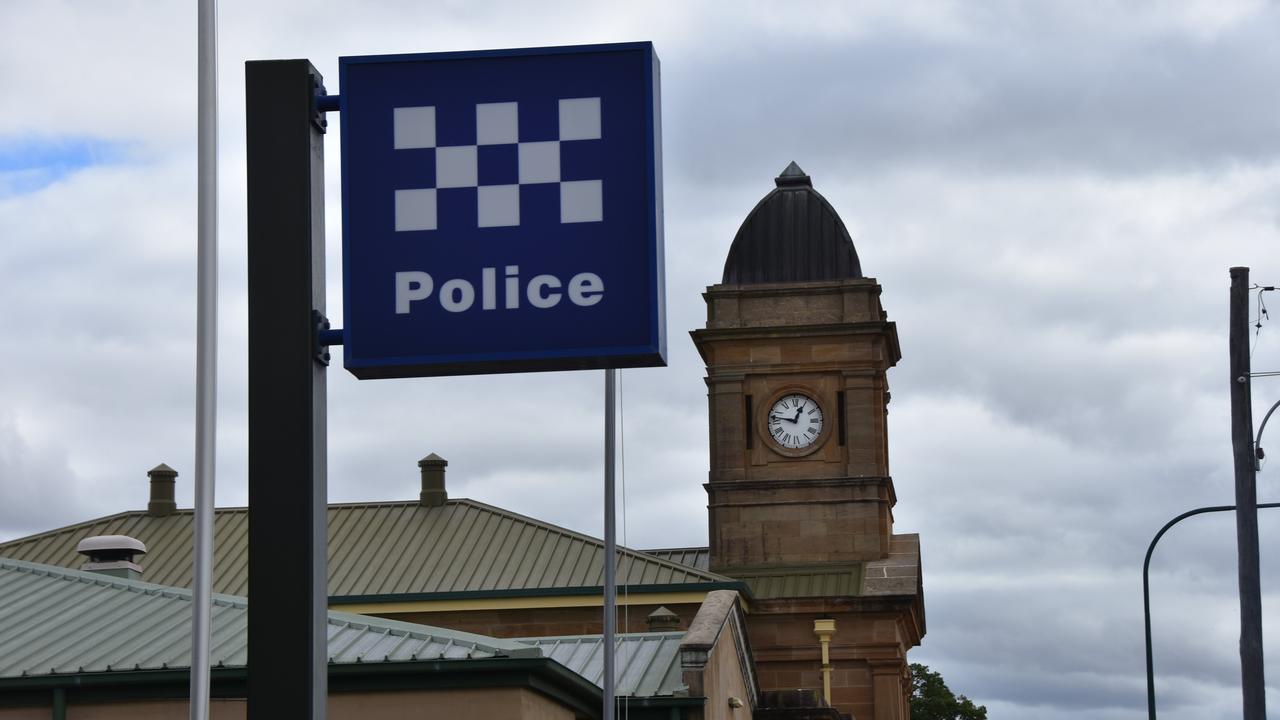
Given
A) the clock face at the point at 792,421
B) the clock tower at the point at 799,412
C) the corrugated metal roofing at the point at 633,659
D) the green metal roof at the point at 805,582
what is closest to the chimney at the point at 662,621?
the corrugated metal roofing at the point at 633,659

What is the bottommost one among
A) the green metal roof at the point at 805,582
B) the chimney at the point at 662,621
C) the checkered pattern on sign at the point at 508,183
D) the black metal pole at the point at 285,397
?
the black metal pole at the point at 285,397

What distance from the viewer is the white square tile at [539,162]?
7.96 meters

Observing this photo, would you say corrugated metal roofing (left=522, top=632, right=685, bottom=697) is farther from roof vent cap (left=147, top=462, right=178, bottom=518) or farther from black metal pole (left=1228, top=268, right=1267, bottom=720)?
roof vent cap (left=147, top=462, right=178, bottom=518)

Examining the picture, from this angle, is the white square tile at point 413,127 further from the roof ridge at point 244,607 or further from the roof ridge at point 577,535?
the roof ridge at point 577,535

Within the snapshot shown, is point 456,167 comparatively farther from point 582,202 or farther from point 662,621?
point 662,621

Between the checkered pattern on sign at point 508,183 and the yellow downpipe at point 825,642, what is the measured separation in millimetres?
30375

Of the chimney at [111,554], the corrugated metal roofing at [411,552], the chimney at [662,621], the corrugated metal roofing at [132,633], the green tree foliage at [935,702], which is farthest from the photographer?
the green tree foliage at [935,702]

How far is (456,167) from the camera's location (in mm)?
8008

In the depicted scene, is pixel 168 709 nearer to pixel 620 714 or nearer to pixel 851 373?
pixel 620 714

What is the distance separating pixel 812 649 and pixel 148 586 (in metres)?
23.9

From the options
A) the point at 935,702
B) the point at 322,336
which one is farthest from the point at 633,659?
the point at 935,702

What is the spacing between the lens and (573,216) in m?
7.92

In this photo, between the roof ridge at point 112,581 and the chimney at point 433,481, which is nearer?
the roof ridge at point 112,581

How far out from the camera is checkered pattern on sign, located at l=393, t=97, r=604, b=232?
7934 millimetres
